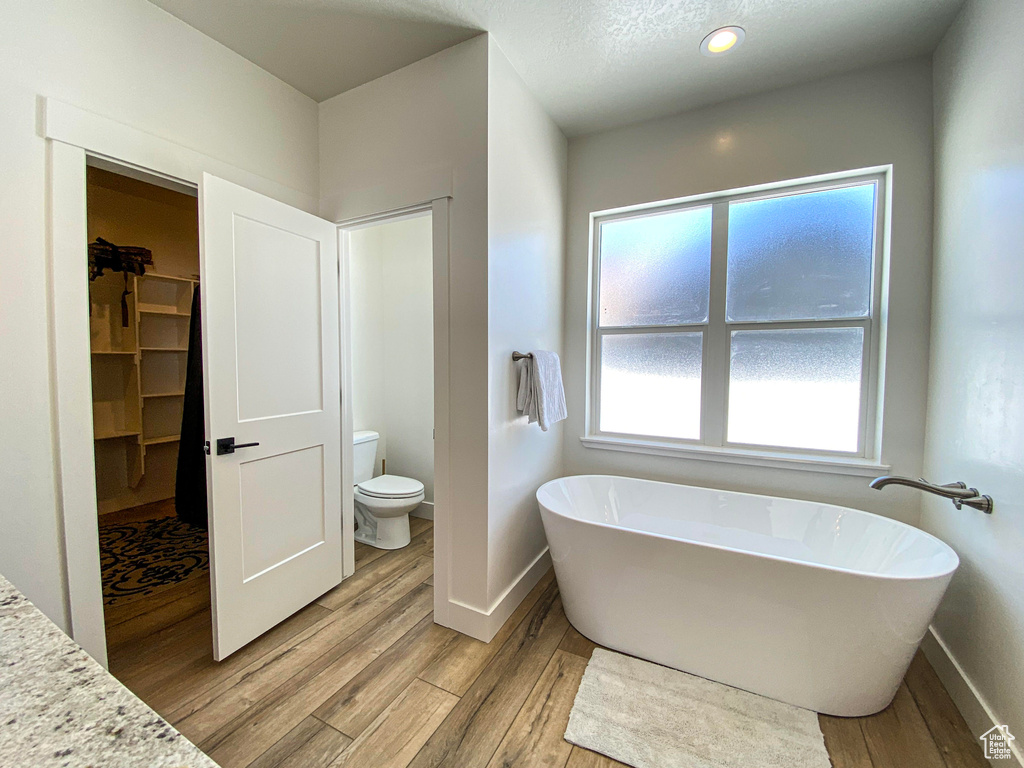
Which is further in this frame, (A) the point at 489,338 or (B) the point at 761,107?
(B) the point at 761,107

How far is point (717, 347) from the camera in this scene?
2.36 m

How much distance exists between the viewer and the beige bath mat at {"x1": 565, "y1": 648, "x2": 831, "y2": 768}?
4.33 feet

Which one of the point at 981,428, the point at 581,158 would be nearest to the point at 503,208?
the point at 581,158

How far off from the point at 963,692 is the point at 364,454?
10.3ft

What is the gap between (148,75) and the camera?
160 centimetres

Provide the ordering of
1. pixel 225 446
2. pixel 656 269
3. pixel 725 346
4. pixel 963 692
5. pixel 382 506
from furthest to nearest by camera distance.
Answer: pixel 382 506 → pixel 656 269 → pixel 725 346 → pixel 225 446 → pixel 963 692

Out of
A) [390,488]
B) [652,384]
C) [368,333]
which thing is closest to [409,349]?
[368,333]

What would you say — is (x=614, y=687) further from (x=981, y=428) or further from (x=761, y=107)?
(x=761, y=107)

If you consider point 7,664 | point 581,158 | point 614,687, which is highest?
point 581,158

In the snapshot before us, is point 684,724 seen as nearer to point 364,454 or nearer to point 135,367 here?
point 364,454

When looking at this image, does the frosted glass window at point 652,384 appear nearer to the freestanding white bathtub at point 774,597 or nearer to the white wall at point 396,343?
the freestanding white bathtub at point 774,597

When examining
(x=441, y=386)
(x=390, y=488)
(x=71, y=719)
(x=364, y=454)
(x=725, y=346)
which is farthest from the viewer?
(x=364, y=454)

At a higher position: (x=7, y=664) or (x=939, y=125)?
(x=939, y=125)

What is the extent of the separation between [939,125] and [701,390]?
1516mm
